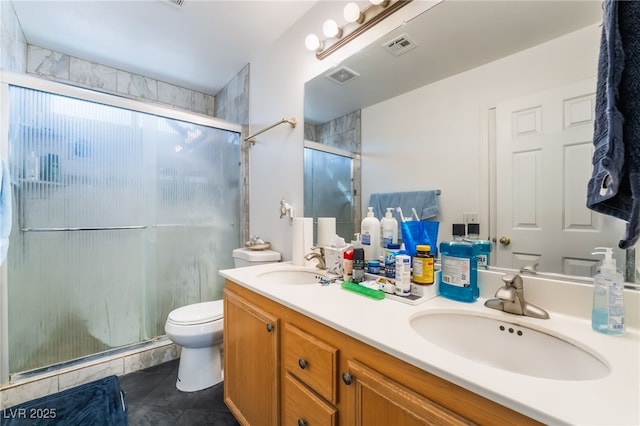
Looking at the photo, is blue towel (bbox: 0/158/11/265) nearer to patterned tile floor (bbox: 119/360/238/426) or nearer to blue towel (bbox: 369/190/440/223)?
patterned tile floor (bbox: 119/360/238/426)

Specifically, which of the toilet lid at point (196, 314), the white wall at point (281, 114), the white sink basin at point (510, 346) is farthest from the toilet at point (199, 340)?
the white sink basin at point (510, 346)

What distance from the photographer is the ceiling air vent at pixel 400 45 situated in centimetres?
111

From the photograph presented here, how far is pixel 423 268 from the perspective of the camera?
908 mm

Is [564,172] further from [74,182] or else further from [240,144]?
[74,182]

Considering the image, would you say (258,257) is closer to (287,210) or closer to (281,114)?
(287,210)

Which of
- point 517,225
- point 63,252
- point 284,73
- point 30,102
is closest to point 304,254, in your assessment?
point 517,225

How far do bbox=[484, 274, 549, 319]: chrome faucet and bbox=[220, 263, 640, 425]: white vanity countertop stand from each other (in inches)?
0.8

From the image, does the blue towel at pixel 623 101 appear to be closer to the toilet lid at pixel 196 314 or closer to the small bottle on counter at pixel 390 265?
the small bottle on counter at pixel 390 265

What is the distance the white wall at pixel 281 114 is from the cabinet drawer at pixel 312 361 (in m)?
0.87

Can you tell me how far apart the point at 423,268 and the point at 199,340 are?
134cm

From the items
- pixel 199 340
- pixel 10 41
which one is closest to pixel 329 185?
pixel 199 340

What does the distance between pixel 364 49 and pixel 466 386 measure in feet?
4.47

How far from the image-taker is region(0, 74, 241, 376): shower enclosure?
1510 mm

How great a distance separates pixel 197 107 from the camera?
2.74 metres
